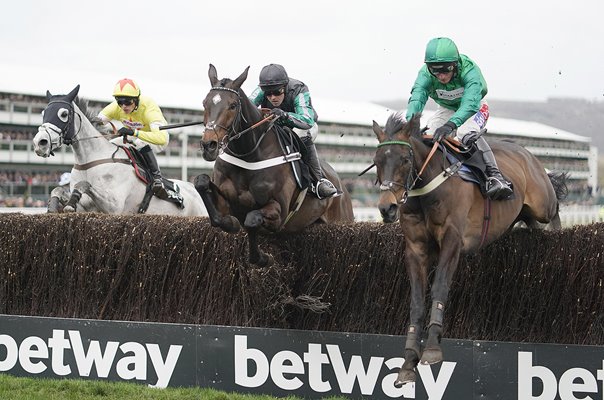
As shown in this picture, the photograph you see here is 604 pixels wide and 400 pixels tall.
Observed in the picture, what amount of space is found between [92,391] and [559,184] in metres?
4.50

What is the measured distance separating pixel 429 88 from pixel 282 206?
1571mm

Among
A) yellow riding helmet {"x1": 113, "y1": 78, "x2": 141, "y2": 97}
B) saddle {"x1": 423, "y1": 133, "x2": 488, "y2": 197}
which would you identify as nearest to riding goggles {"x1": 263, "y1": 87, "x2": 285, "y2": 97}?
saddle {"x1": 423, "y1": 133, "x2": 488, "y2": 197}

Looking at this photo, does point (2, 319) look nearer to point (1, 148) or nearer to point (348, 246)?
point (348, 246)

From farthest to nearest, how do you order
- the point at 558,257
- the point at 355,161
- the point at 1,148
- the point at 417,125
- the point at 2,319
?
1. the point at 355,161
2. the point at 1,148
3. the point at 2,319
4. the point at 558,257
5. the point at 417,125

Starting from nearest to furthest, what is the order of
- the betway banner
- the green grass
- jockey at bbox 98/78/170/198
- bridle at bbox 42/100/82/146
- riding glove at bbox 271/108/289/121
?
the betway banner < the green grass < riding glove at bbox 271/108/289/121 < bridle at bbox 42/100/82/146 < jockey at bbox 98/78/170/198

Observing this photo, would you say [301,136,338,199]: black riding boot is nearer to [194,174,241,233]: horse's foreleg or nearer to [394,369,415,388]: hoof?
[194,174,241,233]: horse's foreleg

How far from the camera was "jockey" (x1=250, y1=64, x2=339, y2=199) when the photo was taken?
8073 millimetres

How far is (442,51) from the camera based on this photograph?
22.4ft

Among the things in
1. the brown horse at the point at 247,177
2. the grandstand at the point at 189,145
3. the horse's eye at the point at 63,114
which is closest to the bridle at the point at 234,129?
the brown horse at the point at 247,177

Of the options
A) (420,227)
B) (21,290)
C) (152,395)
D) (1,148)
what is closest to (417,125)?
(420,227)

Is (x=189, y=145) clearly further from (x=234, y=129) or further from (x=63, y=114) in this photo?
(x=234, y=129)

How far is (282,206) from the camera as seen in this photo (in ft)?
25.9

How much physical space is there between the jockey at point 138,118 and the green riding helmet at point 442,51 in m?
4.17

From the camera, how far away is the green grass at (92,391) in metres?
7.10
